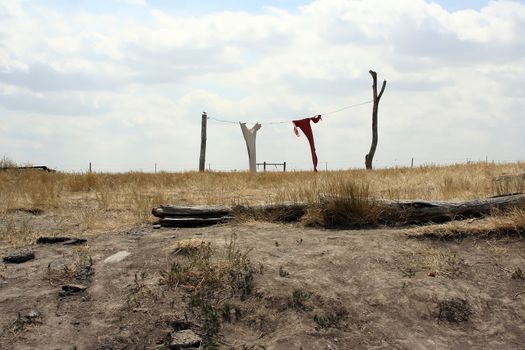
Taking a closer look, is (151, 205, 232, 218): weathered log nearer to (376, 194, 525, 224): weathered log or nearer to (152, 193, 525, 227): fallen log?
(152, 193, 525, 227): fallen log

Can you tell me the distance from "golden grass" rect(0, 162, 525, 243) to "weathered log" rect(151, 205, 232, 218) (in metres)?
0.27

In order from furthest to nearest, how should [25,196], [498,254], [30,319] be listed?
[25,196] → [498,254] → [30,319]

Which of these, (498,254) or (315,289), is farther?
(498,254)

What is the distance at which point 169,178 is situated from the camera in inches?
519

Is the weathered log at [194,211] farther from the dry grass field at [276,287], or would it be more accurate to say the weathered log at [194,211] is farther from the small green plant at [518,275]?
the small green plant at [518,275]

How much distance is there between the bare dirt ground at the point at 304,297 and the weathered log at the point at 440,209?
0.58m

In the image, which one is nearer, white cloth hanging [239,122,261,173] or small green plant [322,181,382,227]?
small green plant [322,181,382,227]

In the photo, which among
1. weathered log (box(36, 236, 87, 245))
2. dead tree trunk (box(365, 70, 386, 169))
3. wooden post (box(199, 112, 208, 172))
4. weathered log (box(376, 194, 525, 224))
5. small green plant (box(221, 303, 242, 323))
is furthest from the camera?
dead tree trunk (box(365, 70, 386, 169))

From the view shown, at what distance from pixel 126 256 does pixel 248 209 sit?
178 centimetres

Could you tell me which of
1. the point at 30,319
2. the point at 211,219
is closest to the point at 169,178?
the point at 211,219

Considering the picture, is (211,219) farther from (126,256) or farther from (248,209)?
(126,256)

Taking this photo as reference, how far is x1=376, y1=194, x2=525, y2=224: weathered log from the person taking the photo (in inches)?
252

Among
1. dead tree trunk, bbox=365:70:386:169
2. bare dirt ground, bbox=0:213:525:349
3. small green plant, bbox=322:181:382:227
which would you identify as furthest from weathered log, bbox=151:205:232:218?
dead tree trunk, bbox=365:70:386:169

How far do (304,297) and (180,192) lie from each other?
6.48 m
